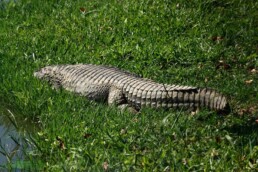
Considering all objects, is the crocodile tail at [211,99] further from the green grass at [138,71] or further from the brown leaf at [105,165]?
the brown leaf at [105,165]

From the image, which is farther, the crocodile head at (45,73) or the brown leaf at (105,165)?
the crocodile head at (45,73)

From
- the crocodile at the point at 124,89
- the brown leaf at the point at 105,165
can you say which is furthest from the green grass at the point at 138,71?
the crocodile at the point at 124,89

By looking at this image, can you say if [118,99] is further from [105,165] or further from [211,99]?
[105,165]

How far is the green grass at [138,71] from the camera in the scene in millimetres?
5727

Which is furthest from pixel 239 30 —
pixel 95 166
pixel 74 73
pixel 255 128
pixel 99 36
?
pixel 95 166

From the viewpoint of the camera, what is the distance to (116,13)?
9.74 metres

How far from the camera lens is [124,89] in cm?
713

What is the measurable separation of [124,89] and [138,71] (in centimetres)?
92

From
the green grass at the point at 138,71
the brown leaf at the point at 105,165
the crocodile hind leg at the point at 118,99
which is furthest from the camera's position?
the crocodile hind leg at the point at 118,99

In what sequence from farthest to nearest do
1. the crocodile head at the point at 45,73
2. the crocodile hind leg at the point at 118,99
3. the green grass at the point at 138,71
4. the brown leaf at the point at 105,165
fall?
1. the crocodile head at the point at 45,73
2. the crocodile hind leg at the point at 118,99
3. the green grass at the point at 138,71
4. the brown leaf at the point at 105,165

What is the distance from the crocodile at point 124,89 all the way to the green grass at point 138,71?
131 mm

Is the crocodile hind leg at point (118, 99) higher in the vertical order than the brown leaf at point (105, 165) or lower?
higher

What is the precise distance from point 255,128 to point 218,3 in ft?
12.4

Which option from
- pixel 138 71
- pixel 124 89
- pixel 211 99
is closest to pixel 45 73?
pixel 138 71
